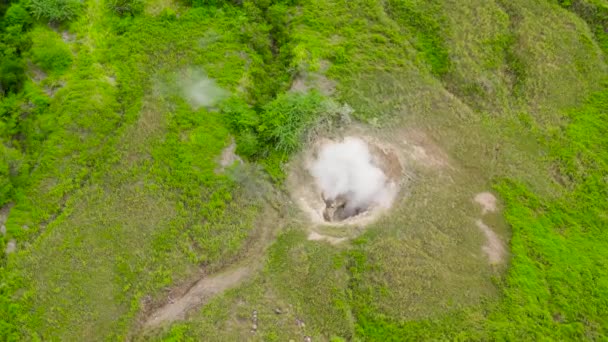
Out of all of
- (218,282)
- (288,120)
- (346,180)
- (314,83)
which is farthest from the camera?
(314,83)

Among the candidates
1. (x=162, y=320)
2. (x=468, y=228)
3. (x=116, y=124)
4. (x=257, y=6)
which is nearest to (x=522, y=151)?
(x=468, y=228)

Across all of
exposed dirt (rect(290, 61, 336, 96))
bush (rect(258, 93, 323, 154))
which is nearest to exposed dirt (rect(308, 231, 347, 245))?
bush (rect(258, 93, 323, 154))

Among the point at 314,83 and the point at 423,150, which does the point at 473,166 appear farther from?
the point at 314,83

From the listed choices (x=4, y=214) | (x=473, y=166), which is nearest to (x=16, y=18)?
(x=4, y=214)

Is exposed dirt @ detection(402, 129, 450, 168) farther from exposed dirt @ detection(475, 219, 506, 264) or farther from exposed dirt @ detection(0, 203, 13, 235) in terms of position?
exposed dirt @ detection(0, 203, 13, 235)

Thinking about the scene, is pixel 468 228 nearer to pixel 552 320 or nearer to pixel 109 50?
pixel 552 320

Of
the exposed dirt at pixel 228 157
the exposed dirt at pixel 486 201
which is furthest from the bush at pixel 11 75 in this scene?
the exposed dirt at pixel 486 201

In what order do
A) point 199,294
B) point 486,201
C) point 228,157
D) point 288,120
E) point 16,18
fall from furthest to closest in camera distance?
point 16,18 < point 288,120 < point 228,157 < point 486,201 < point 199,294
